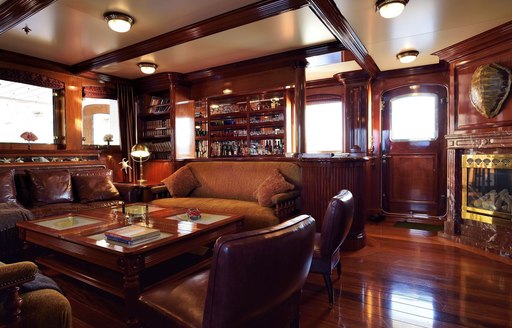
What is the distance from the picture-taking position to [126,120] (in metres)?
5.40

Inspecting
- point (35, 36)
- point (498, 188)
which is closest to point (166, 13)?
point (35, 36)

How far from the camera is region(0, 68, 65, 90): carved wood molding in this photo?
4.01 meters

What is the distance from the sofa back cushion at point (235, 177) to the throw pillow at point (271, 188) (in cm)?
23

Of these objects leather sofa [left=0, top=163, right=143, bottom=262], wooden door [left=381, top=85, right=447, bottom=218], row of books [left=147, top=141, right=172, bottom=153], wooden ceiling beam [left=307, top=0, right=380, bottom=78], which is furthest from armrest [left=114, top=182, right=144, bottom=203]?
wooden door [left=381, top=85, right=447, bottom=218]

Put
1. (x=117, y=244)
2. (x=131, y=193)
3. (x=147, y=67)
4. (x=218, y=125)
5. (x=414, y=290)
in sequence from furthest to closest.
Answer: (x=218, y=125)
(x=147, y=67)
(x=131, y=193)
(x=414, y=290)
(x=117, y=244)

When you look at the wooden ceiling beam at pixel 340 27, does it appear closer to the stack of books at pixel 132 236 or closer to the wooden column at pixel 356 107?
the wooden column at pixel 356 107

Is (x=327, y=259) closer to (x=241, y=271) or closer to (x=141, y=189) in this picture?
(x=241, y=271)

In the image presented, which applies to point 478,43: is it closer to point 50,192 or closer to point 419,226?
point 419,226

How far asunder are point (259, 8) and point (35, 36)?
2680 millimetres

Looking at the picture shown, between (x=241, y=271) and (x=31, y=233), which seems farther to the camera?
(x=31, y=233)

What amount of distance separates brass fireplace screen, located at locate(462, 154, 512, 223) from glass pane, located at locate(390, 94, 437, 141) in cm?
120

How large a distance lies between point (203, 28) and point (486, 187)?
378 centimetres

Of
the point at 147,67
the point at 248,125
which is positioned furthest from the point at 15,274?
the point at 248,125

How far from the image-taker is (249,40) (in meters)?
3.64
